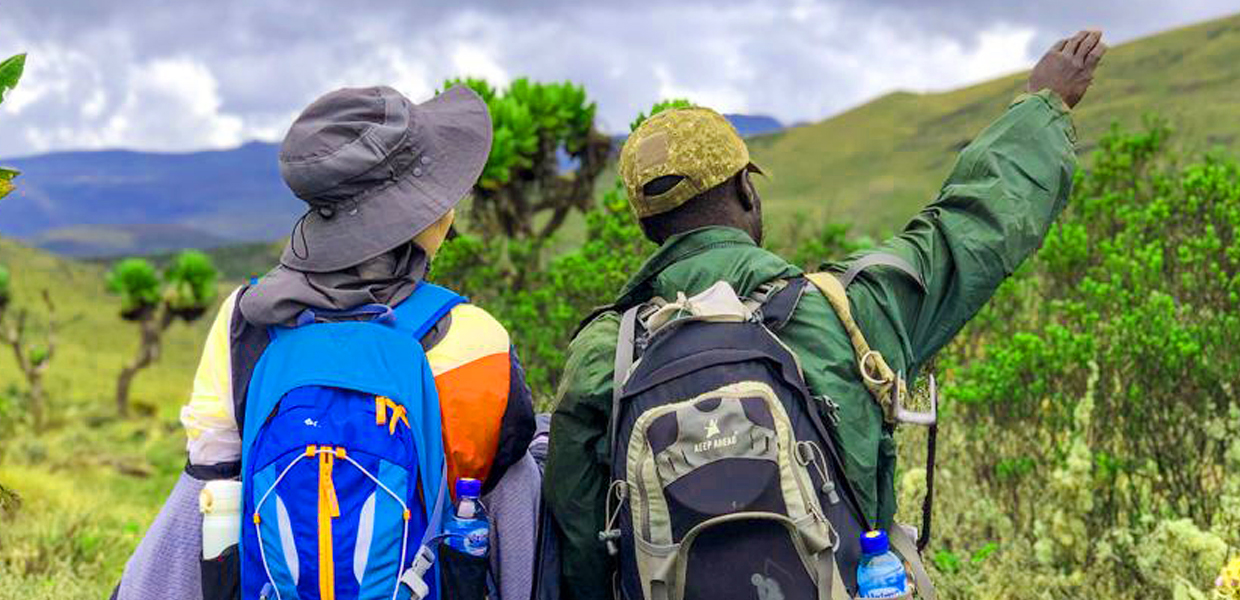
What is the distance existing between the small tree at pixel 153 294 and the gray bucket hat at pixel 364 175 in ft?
80.4

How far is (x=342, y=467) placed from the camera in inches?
84.8

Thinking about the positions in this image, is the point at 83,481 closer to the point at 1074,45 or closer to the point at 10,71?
the point at 10,71

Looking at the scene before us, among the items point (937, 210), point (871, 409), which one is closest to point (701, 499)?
point (871, 409)

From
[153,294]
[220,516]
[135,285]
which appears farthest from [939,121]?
[220,516]

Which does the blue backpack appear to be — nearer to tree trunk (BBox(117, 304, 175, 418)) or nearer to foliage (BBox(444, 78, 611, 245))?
foliage (BBox(444, 78, 611, 245))

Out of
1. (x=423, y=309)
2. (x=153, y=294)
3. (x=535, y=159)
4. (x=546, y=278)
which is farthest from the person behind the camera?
(x=153, y=294)

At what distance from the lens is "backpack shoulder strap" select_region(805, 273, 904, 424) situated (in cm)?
233

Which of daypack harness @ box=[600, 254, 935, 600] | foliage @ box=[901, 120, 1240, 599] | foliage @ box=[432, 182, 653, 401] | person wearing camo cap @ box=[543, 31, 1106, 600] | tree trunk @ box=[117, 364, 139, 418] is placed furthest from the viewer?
tree trunk @ box=[117, 364, 139, 418]

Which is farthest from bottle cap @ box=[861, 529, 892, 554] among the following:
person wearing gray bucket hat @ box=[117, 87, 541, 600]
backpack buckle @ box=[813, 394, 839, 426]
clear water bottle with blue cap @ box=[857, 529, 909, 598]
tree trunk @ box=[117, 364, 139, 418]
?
tree trunk @ box=[117, 364, 139, 418]

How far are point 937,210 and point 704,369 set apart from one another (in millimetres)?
749

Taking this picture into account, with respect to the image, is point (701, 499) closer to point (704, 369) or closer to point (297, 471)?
point (704, 369)

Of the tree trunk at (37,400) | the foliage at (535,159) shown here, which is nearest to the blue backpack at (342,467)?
the foliage at (535,159)

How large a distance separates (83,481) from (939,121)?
11457 cm

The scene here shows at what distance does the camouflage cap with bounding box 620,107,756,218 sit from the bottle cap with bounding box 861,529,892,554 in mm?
783
